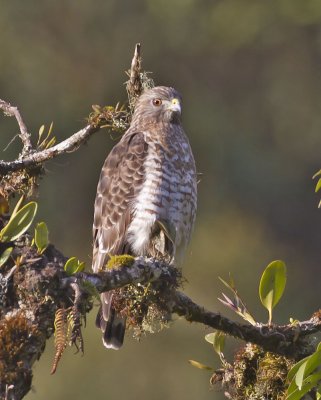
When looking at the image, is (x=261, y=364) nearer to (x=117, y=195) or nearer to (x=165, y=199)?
(x=165, y=199)

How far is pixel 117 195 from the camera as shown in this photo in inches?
195

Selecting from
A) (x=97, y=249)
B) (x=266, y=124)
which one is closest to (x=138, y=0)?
(x=266, y=124)

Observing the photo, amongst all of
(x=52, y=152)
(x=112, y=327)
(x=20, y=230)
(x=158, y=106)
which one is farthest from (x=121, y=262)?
(x=158, y=106)

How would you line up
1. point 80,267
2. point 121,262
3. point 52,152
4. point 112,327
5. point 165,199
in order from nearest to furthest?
point 80,267, point 121,262, point 52,152, point 112,327, point 165,199

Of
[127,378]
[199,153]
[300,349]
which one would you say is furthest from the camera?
[199,153]

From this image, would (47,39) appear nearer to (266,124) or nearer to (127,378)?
(266,124)

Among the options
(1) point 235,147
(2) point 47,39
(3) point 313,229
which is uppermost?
(2) point 47,39

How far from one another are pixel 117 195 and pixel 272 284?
1258mm

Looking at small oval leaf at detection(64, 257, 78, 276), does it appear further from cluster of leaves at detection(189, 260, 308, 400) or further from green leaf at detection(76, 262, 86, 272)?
cluster of leaves at detection(189, 260, 308, 400)

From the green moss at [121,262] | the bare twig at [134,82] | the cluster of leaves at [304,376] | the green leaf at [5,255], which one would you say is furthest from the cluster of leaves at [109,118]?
the cluster of leaves at [304,376]

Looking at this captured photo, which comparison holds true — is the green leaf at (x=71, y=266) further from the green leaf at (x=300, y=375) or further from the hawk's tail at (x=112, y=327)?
the hawk's tail at (x=112, y=327)

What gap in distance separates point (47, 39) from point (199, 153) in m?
2.32

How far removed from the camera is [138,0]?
11930 millimetres

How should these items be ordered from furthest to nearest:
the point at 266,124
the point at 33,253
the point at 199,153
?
the point at 266,124 < the point at 199,153 < the point at 33,253
